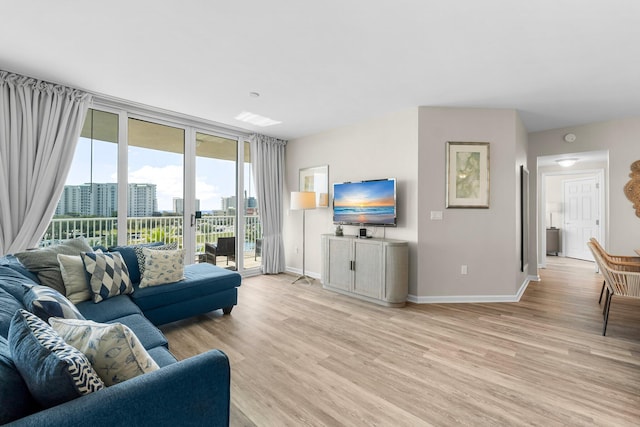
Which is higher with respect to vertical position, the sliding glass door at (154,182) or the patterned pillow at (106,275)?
the sliding glass door at (154,182)

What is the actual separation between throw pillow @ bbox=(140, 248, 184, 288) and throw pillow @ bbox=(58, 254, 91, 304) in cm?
43

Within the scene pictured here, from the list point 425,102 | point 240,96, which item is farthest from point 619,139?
point 240,96

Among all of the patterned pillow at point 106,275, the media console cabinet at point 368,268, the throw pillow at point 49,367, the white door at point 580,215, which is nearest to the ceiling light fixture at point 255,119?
the media console cabinet at point 368,268

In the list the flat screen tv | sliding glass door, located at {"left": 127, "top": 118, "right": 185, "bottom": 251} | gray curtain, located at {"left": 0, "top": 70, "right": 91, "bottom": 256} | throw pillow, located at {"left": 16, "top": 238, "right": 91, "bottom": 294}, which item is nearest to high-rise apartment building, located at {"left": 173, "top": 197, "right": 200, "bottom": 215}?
sliding glass door, located at {"left": 127, "top": 118, "right": 185, "bottom": 251}

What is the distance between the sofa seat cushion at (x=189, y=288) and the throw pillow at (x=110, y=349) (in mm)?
1629

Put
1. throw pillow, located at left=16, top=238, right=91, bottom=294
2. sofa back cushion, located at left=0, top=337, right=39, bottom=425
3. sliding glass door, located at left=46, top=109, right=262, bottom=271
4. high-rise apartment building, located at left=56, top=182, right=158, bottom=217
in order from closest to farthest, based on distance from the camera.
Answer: sofa back cushion, located at left=0, top=337, right=39, bottom=425, throw pillow, located at left=16, top=238, right=91, bottom=294, high-rise apartment building, located at left=56, top=182, right=158, bottom=217, sliding glass door, located at left=46, top=109, right=262, bottom=271

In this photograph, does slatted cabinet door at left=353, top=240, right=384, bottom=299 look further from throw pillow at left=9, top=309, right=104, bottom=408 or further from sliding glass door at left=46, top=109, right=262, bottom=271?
throw pillow at left=9, top=309, right=104, bottom=408

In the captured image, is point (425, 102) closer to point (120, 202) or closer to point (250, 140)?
point (250, 140)

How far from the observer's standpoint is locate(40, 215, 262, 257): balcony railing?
11.0 ft

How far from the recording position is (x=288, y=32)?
2.15 m

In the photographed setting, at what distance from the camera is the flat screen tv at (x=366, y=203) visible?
3.84 metres

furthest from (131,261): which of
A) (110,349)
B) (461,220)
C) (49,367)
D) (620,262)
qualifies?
(620,262)

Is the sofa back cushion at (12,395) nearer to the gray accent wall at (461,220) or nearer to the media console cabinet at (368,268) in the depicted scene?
the media console cabinet at (368,268)

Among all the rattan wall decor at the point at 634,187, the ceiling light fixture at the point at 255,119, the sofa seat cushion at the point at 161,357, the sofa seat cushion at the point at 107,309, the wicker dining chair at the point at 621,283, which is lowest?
the sofa seat cushion at the point at 161,357
